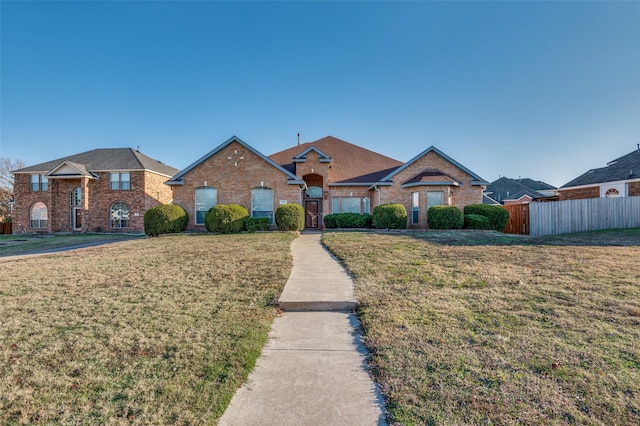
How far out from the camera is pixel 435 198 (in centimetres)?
2066

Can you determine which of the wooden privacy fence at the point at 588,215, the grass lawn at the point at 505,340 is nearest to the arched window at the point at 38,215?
the grass lawn at the point at 505,340

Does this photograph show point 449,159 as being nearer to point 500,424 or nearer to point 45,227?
point 500,424

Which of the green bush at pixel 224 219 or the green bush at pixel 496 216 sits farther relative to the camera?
the green bush at pixel 496 216

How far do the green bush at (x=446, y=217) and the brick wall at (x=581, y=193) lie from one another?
48.3 feet

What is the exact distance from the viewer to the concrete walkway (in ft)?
8.95

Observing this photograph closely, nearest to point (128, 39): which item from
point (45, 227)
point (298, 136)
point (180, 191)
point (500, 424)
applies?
point (180, 191)

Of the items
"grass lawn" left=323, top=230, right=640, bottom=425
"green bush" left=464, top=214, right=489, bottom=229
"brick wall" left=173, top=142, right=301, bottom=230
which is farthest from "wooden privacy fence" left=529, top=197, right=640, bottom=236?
"brick wall" left=173, top=142, right=301, bottom=230

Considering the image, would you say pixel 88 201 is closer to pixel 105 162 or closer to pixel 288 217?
pixel 105 162

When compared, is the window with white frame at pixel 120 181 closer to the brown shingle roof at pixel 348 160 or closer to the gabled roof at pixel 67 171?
the gabled roof at pixel 67 171

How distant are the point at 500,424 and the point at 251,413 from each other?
2068 mm

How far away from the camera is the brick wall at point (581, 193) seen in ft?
82.7

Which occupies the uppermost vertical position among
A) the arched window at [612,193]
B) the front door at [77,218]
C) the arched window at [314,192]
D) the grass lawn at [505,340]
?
the arched window at [314,192]

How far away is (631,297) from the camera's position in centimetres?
560

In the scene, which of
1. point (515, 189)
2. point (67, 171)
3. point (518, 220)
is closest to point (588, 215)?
point (518, 220)
